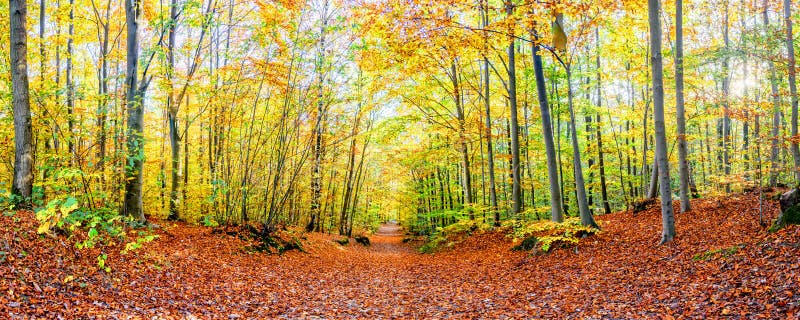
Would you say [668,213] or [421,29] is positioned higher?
[421,29]

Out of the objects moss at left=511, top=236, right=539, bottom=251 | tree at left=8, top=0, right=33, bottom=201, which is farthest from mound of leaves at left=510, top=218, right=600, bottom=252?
tree at left=8, top=0, right=33, bottom=201

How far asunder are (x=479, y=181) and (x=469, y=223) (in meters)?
7.78

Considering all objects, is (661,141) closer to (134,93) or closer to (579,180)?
(579,180)

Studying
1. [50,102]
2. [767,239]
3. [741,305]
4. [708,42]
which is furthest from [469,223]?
[708,42]

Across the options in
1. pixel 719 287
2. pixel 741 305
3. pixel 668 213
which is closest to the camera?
pixel 741 305

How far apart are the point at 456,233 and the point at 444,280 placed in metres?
8.08

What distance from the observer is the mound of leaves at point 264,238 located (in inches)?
476

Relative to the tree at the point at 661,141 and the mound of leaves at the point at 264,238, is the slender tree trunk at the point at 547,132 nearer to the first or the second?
the tree at the point at 661,141

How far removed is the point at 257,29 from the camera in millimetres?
11070

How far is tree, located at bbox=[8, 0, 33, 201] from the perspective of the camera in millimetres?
7691

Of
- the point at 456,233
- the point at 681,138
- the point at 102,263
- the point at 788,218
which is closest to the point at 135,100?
the point at 102,263

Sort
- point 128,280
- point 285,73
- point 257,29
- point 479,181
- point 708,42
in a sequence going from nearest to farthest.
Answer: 1. point 128,280
2. point 257,29
3. point 285,73
4. point 708,42
5. point 479,181

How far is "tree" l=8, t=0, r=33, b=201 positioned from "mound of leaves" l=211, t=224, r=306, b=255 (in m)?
4.88

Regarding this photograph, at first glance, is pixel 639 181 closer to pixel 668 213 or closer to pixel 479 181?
pixel 479 181
